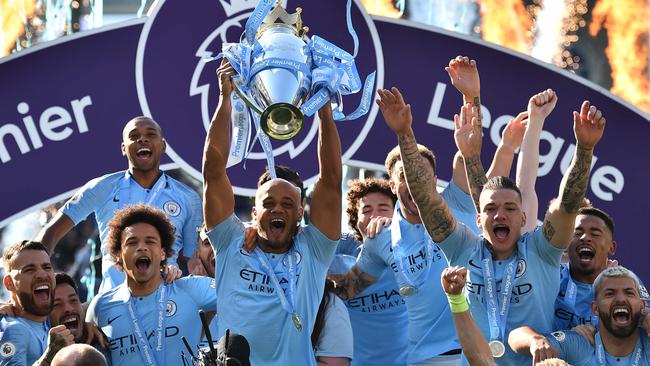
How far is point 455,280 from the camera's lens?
7535 millimetres

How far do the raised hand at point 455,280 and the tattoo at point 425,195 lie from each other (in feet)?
2.15

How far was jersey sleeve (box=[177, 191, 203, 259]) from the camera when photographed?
9461 mm

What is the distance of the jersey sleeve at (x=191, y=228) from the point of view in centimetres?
946

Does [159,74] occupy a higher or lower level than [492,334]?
higher

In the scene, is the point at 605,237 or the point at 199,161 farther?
the point at 199,161

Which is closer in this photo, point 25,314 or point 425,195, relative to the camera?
point 425,195

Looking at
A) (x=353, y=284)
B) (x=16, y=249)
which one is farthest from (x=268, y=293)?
(x=16, y=249)

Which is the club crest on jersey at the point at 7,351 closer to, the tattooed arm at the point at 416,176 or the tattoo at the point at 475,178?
the tattooed arm at the point at 416,176

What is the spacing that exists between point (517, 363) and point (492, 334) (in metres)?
0.19

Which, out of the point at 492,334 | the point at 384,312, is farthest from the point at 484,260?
the point at 384,312

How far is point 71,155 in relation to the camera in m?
10.8

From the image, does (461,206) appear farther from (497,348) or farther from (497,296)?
(497,348)

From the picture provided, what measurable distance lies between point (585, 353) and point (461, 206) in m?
1.47

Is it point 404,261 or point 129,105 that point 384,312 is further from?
point 129,105
